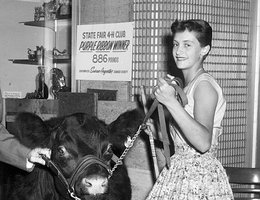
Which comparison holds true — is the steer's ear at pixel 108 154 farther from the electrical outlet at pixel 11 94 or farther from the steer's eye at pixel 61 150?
the electrical outlet at pixel 11 94

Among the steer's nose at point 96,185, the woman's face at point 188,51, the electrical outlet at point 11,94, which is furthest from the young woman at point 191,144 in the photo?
the electrical outlet at point 11,94

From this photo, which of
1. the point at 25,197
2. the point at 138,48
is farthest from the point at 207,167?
the point at 138,48

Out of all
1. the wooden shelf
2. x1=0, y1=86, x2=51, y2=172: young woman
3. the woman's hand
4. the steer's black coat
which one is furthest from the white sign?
the wooden shelf

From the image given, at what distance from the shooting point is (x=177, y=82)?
2.24 metres

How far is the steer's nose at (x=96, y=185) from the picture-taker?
2.17m

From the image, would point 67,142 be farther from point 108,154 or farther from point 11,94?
point 11,94

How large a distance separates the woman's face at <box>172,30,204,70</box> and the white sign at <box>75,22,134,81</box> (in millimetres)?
1115

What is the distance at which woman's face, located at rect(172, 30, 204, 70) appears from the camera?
87.0 inches

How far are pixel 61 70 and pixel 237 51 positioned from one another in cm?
214

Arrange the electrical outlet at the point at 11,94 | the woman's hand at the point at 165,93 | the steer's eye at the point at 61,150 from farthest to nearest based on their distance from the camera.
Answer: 1. the electrical outlet at the point at 11,94
2. the steer's eye at the point at 61,150
3. the woman's hand at the point at 165,93

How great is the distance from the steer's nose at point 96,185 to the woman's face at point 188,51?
578mm

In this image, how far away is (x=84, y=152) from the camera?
2346 millimetres

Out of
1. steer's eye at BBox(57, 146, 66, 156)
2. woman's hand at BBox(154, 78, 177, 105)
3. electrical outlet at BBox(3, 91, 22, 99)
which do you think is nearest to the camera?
woman's hand at BBox(154, 78, 177, 105)

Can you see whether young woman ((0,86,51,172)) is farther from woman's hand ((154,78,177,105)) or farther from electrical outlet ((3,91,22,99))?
electrical outlet ((3,91,22,99))
